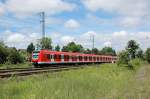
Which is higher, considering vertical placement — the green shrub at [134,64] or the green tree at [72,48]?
the green tree at [72,48]

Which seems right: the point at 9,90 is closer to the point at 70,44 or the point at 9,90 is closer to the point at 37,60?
the point at 37,60

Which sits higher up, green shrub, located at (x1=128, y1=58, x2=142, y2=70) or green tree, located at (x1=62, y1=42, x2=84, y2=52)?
green tree, located at (x1=62, y1=42, x2=84, y2=52)

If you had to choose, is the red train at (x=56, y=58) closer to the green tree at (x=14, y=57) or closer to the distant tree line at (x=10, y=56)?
the distant tree line at (x=10, y=56)

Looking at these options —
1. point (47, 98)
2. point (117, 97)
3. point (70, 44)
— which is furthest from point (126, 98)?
point (70, 44)

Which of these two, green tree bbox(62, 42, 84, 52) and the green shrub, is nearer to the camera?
the green shrub

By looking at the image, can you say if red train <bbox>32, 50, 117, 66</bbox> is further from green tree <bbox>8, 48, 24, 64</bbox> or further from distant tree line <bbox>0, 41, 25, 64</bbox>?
green tree <bbox>8, 48, 24, 64</bbox>

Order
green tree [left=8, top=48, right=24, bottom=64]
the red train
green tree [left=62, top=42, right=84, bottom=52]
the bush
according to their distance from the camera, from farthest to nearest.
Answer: green tree [left=62, top=42, right=84, bottom=52], green tree [left=8, top=48, right=24, bottom=64], the bush, the red train

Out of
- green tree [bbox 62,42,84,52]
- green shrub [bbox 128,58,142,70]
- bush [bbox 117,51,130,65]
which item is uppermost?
green tree [bbox 62,42,84,52]

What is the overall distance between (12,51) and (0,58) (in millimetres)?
3699

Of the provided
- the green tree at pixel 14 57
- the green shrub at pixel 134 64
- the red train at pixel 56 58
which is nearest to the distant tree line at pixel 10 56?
the green tree at pixel 14 57

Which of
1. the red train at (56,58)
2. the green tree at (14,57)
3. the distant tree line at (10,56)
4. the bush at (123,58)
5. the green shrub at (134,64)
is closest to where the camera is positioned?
the red train at (56,58)

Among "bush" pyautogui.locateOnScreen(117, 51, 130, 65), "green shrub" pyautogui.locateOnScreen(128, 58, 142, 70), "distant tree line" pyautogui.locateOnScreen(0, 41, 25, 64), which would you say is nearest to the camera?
"bush" pyautogui.locateOnScreen(117, 51, 130, 65)

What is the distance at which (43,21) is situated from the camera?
70.6m

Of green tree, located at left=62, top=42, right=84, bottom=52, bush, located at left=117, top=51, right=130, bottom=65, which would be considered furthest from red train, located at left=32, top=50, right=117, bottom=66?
green tree, located at left=62, top=42, right=84, bottom=52
